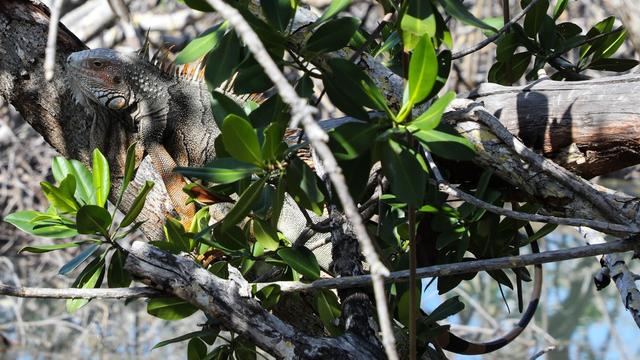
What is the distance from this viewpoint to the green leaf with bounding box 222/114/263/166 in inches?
43.7

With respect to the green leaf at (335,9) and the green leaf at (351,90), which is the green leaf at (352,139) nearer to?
the green leaf at (351,90)

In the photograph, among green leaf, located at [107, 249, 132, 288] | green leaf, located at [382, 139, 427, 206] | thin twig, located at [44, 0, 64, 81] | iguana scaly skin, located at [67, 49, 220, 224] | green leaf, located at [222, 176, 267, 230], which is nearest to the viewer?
thin twig, located at [44, 0, 64, 81]

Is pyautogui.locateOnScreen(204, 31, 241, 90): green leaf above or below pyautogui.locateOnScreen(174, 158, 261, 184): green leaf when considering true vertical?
above

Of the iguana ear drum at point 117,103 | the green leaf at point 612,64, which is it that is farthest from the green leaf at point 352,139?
the iguana ear drum at point 117,103

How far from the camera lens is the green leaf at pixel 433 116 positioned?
1.09 meters

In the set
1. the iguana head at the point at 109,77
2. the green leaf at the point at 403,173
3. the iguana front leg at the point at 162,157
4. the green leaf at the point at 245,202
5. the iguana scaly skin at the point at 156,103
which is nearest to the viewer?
the green leaf at the point at 403,173

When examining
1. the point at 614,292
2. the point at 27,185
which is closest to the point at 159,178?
the point at 27,185

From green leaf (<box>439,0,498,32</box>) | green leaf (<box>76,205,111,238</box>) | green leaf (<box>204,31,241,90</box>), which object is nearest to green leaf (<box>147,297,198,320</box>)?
green leaf (<box>76,205,111,238</box>)

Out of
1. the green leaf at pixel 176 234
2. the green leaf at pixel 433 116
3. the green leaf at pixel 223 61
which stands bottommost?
the green leaf at pixel 176 234

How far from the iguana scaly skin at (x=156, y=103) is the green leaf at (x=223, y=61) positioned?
114cm

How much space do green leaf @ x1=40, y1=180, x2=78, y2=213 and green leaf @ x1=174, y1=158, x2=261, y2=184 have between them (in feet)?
0.94

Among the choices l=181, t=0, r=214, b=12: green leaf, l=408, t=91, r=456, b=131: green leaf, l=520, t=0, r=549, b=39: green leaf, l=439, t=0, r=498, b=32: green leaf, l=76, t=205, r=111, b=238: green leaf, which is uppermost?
l=520, t=0, r=549, b=39: green leaf

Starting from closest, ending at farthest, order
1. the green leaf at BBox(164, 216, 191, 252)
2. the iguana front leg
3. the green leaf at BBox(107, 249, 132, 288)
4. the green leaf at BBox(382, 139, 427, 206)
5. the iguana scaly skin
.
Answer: the green leaf at BBox(382, 139, 427, 206)
the green leaf at BBox(107, 249, 132, 288)
the green leaf at BBox(164, 216, 191, 252)
the iguana front leg
the iguana scaly skin

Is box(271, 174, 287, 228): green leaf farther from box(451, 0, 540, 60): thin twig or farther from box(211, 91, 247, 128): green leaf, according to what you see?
box(451, 0, 540, 60): thin twig
